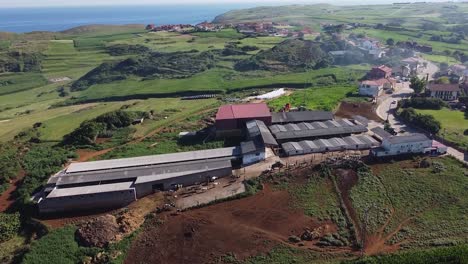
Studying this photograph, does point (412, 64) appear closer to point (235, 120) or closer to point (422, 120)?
point (422, 120)

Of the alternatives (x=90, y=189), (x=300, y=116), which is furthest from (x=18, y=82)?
(x=300, y=116)

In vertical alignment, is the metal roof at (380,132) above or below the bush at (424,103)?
above

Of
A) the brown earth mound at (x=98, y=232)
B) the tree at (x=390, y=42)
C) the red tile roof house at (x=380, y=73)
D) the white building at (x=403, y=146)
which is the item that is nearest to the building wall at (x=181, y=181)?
the brown earth mound at (x=98, y=232)

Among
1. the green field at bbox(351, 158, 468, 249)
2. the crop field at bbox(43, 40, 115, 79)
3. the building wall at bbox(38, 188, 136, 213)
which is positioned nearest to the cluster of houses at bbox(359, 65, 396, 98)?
the green field at bbox(351, 158, 468, 249)

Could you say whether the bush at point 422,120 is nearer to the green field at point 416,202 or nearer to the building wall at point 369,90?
the green field at point 416,202

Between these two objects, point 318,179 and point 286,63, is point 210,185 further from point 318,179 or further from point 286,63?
point 286,63
